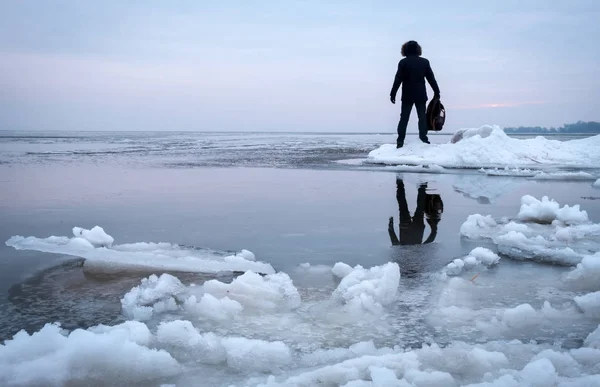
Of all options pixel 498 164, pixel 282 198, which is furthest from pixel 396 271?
pixel 498 164

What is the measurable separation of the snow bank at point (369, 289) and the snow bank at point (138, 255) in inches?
19.6

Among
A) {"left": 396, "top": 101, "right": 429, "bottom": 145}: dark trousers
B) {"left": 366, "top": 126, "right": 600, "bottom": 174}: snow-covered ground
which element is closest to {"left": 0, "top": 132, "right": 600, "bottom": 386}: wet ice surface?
{"left": 366, "top": 126, "right": 600, "bottom": 174}: snow-covered ground

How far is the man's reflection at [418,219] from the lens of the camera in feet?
11.3

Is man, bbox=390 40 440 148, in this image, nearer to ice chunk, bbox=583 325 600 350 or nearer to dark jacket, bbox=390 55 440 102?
dark jacket, bbox=390 55 440 102

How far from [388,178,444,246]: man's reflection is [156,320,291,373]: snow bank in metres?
1.74

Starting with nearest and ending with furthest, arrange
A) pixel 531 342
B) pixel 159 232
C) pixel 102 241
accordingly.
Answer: pixel 531 342, pixel 102 241, pixel 159 232

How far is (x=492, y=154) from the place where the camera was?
9391mm

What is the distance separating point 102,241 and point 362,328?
192cm

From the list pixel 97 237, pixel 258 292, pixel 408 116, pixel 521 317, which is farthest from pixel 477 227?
pixel 408 116

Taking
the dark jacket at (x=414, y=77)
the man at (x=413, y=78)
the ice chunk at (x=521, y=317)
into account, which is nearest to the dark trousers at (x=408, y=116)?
the man at (x=413, y=78)

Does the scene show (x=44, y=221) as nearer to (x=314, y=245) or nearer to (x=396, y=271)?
(x=314, y=245)

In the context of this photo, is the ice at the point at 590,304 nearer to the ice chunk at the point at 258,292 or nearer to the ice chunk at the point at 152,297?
the ice chunk at the point at 258,292

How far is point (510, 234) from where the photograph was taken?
A: 3281 millimetres

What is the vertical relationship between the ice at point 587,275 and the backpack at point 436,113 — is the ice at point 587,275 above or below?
below
